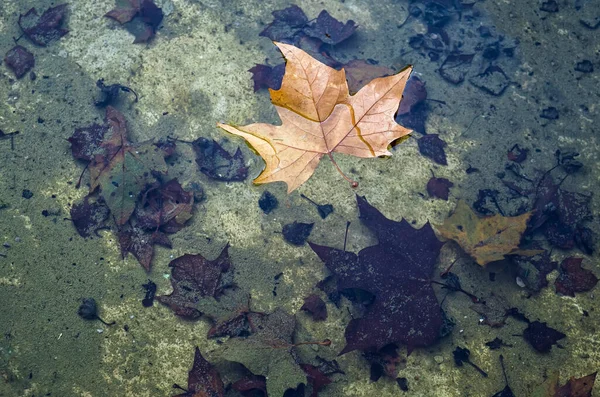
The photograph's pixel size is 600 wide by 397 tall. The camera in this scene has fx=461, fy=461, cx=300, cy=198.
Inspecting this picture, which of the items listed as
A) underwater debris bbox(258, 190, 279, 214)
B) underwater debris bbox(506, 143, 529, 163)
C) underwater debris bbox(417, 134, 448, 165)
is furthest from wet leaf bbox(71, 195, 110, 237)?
underwater debris bbox(506, 143, 529, 163)

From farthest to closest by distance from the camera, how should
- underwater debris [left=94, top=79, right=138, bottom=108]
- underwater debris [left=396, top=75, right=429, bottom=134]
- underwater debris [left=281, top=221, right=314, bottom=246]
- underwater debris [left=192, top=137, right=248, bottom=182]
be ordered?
underwater debris [left=396, top=75, right=429, bottom=134]
underwater debris [left=94, top=79, right=138, bottom=108]
underwater debris [left=192, top=137, right=248, bottom=182]
underwater debris [left=281, top=221, right=314, bottom=246]

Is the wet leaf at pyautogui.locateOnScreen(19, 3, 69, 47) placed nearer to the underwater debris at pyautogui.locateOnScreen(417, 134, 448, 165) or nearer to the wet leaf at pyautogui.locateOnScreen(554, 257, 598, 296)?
the underwater debris at pyautogui.locateOnScreen(417, 134, 448, 165)

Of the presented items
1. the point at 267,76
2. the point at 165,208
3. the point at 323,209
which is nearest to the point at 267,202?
the point at 323,209

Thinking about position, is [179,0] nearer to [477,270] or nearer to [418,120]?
[418,120]

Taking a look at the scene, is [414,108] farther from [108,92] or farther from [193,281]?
[108,92]

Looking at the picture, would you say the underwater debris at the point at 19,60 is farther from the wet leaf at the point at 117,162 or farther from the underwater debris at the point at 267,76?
the underwater debris at the point at 267,76
